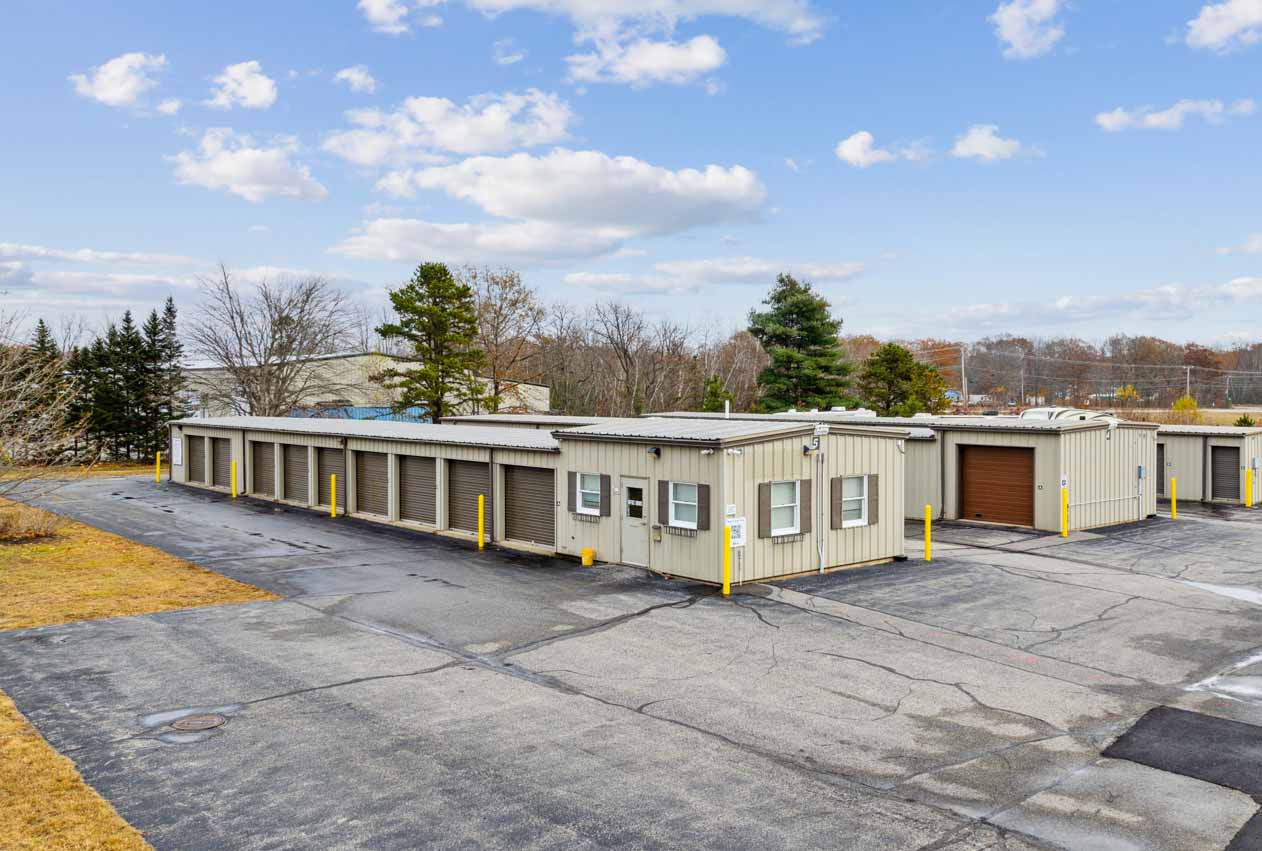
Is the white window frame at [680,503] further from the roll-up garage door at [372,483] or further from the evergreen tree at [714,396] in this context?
the evergreen tree at [714,396]

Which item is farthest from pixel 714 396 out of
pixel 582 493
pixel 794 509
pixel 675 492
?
pixel 675 492

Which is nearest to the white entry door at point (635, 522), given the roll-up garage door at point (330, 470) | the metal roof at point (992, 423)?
the metal roof at point (992, 423)

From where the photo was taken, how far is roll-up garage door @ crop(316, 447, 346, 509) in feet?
89.9

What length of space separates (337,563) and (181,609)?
4.74 m

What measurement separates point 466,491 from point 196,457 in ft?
59.5

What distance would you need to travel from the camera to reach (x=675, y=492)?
55.6 feet

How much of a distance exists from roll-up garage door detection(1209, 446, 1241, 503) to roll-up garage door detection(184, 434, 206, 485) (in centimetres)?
3708

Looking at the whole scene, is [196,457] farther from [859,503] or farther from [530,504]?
[859,503]

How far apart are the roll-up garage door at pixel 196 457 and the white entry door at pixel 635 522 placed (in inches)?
934

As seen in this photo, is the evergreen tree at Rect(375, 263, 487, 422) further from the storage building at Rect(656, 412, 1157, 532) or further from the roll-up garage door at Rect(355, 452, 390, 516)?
the storage building at Rect(656, 412, 1157, 532)

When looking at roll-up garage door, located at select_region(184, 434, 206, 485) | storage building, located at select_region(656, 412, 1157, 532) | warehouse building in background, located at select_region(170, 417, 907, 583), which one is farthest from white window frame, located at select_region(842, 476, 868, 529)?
roll-up garage door, located at select_region(184, 434, 206, 485)

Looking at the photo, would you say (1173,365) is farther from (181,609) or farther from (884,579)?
(181,609)

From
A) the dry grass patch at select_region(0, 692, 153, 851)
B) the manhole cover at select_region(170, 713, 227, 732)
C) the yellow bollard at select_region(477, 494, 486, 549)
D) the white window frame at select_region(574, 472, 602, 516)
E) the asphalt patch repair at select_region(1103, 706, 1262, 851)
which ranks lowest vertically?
the asphalt patch repair at select_region(1103, 706, 1262, 851)

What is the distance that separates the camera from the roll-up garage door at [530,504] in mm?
20469
